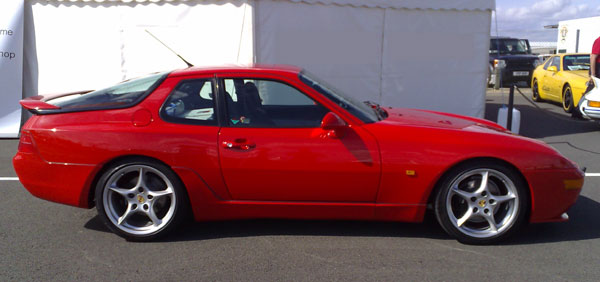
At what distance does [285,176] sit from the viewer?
3947mm

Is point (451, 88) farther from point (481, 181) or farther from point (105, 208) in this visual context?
point (105, 208)

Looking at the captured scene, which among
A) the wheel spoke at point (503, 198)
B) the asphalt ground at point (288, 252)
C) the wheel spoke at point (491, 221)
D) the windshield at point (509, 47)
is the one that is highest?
the windshield at point (509, 47)

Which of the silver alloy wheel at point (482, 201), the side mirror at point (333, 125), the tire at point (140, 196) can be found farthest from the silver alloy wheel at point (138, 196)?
the silver alloy wheel at point (482, 201)

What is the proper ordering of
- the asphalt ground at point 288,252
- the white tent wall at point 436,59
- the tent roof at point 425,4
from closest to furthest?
the asphalt ground at point 288,252 → the tent roof at point 425,4 → the white tent wall at point 436,59

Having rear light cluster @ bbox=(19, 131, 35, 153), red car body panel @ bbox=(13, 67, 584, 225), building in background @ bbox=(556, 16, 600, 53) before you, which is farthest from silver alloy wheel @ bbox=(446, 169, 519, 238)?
building in background @ bbox=(556, 16, 600, 53)

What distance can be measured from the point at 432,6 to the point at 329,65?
1958 millimetres

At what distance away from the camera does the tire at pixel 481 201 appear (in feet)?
12.9

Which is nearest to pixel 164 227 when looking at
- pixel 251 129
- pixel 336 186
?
pixel 251 129

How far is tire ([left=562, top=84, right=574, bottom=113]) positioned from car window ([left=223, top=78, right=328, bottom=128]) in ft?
29.3

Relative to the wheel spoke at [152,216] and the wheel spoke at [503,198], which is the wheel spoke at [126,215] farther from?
the wheel spoke at [503,198]

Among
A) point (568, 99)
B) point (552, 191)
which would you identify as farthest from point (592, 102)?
point (552, 191)

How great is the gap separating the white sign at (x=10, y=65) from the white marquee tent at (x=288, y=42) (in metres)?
0.19

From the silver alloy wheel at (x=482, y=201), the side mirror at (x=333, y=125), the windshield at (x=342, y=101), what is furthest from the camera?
the windshield at (x=342, y=101)

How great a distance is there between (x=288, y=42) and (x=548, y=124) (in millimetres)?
5476
